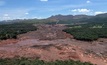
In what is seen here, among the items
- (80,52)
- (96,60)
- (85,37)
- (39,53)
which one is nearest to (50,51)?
(39,53)

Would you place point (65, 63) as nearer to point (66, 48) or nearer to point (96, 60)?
point (96, 60)

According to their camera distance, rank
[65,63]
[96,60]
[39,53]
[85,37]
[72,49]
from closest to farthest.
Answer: [65,63]
[96,60]
[39,53]
[72,49]
[85,37]

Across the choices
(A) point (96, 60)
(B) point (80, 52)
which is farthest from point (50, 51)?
(A) point (96, 60)

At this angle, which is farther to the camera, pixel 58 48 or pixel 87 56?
pixel 58 48

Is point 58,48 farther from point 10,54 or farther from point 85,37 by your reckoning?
point 85,37

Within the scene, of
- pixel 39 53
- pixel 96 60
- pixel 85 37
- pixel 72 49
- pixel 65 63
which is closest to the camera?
pixel 65 63

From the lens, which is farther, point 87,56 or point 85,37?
point 85,37

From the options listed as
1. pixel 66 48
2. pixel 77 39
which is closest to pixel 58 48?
pixel 66 48

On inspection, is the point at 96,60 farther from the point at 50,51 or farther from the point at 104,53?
the point at 50,51
